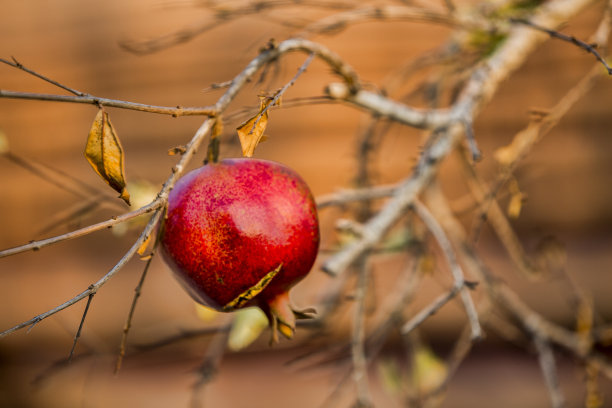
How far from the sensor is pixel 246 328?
0.75m

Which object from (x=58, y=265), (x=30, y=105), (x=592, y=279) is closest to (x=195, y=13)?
(x=30, y=105)

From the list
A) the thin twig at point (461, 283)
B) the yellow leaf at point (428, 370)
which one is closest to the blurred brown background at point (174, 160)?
the yellow leaf at point (428, 370)

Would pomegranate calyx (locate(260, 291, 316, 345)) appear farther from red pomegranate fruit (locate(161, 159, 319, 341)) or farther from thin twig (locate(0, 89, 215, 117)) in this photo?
thin twig (locate(0, 89, 215, 117))

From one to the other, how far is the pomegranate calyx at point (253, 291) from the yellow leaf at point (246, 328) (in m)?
0.31

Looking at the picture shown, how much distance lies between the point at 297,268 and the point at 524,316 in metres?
0.55

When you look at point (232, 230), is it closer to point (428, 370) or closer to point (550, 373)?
point (550, 373)

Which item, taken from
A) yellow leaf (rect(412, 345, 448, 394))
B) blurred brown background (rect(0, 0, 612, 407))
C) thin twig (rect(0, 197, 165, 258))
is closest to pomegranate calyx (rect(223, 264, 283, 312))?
thin twig (rect(0, 197, 165, 258))

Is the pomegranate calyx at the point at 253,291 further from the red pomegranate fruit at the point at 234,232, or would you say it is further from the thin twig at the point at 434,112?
the thin twig at the point at 434,112

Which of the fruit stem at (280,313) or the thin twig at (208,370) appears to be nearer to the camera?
the fruit stem at (280,313)

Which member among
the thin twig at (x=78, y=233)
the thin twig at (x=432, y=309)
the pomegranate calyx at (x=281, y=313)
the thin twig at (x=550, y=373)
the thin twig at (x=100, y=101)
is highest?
the thin twig at (x=100, y=101)

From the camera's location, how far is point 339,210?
102cm

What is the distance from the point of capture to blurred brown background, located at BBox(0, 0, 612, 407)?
212 centimetres

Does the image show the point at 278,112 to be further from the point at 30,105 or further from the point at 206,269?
the point at 206,269

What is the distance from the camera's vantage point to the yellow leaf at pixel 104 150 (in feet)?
1.13
